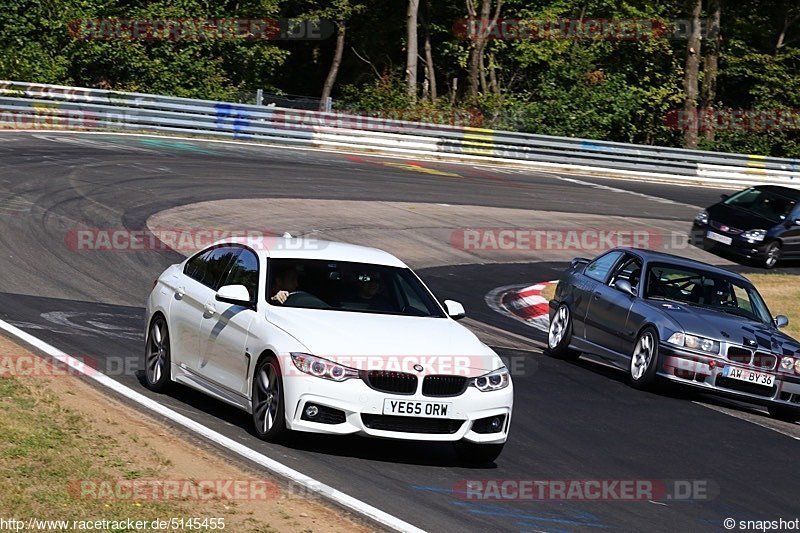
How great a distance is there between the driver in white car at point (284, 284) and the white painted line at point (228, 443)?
1.11 metres

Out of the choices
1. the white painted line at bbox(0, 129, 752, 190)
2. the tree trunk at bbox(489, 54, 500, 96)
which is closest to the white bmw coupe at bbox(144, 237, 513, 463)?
the white painted line at bbox(0, 129, 752, 190)

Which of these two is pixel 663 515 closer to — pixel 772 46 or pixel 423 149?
pixel 423 149

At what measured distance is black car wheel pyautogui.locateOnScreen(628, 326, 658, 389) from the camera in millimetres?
13375

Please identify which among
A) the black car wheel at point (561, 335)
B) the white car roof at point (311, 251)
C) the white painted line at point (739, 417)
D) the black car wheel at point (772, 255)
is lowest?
the black car wheel at point (772, 255)

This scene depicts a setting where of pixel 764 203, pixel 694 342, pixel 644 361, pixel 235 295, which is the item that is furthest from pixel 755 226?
pixel 235 295

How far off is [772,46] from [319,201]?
34.0m

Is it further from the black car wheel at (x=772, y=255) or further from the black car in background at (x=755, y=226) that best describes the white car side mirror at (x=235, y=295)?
the black car wheel at (x=772, y=255)

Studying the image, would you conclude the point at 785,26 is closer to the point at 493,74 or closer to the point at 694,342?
the point at 493,74

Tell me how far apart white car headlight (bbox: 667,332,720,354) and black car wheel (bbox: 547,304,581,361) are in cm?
203

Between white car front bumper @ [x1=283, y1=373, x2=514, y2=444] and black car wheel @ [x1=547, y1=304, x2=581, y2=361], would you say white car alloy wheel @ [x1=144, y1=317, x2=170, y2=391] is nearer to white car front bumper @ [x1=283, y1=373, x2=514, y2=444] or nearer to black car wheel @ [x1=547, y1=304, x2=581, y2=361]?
white car front bumper @ [x1=283, y1=373, x2=514, y2=444]

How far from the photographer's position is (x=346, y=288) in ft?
32.2

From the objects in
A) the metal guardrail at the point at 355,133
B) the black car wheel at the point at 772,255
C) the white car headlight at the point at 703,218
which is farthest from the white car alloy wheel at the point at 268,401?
the metal guardrail at the point at 355,133

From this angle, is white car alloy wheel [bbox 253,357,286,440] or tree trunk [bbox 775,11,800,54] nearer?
white car alloy wheel [bbox 253,357,286,440]

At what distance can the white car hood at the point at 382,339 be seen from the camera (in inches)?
344
